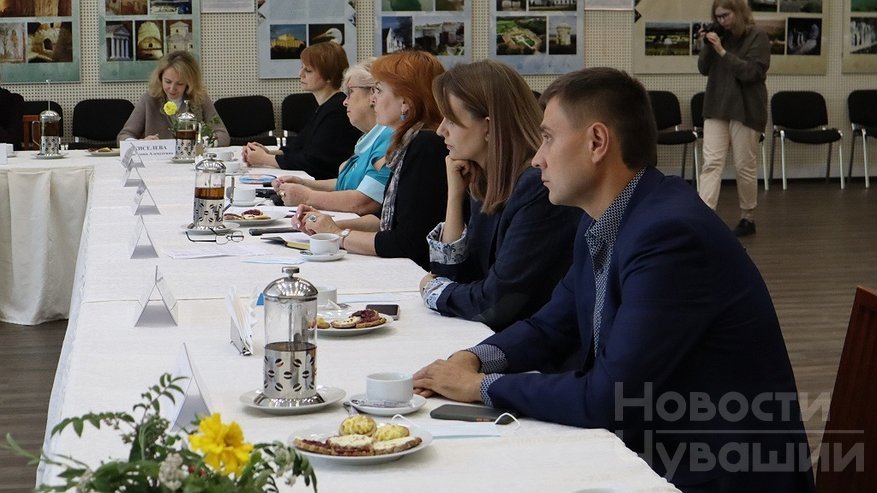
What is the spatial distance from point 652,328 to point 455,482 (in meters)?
0.45

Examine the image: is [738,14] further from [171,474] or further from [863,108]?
[171,474]

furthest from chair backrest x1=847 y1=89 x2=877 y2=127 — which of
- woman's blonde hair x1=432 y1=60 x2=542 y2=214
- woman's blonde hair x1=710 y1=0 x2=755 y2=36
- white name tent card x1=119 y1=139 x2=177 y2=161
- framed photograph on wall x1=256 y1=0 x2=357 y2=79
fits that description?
woman's blonde hair x1=432 y1=60 x2=542 y2=214

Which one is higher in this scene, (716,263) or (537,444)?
(716,263)

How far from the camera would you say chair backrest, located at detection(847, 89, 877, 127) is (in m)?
11.3

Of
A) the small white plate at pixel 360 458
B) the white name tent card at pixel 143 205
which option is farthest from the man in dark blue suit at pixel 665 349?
the white name tent card at pixel 143 205

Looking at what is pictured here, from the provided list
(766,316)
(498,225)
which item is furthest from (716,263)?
(498,225)

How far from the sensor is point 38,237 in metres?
5.74

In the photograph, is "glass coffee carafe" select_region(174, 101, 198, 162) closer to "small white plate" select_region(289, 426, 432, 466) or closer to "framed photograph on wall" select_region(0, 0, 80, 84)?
"framed photograph on wall" select_region(0, 0, 80, 84)

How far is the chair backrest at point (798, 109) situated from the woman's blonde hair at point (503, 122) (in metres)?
8.66

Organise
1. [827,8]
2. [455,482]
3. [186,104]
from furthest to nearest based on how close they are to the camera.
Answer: [827,8], [186,104], [455,482]

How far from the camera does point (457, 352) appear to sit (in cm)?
212

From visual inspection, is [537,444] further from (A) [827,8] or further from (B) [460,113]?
(A) [827,8]

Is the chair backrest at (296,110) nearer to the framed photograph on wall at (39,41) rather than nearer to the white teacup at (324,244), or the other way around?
the framed photograph on wall at (39,41)

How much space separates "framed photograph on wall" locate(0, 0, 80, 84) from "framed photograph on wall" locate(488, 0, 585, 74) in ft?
12.0
